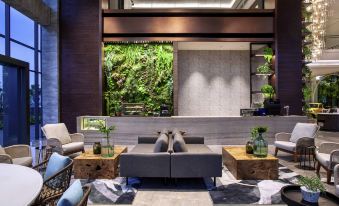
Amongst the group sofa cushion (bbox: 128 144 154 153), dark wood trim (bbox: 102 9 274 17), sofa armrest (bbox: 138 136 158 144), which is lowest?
sofa cushion (bbox: 128 144 154 153)

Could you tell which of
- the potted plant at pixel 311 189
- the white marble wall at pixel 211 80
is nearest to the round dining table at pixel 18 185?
the potted plant at pixel 311 189

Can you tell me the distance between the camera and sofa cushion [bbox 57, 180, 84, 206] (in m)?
1.54

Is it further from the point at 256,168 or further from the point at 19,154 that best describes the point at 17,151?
the point at 256,168

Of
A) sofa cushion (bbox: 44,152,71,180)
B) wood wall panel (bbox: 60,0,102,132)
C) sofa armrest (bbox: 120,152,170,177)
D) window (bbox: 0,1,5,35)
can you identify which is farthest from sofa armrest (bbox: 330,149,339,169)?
window (bbox: 0,1,5,35)

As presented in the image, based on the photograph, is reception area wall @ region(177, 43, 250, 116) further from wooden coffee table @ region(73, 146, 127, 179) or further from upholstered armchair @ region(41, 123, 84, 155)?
wooden coffee table @ region(73, 146, 127, 179)

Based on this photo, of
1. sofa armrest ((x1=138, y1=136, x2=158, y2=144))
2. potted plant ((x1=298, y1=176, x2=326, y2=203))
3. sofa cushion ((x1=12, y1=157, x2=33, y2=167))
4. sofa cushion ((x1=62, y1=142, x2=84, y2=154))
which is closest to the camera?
potted plant ((x1=298, y1=176, x2=326, y2=203))

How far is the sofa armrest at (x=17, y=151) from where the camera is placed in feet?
15.4

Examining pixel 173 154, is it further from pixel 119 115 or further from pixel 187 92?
pixel 187 92

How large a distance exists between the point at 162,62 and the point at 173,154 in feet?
17.0

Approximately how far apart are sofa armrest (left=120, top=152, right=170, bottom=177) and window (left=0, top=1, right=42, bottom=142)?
4780 millimetres

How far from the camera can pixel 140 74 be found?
29.5 feet

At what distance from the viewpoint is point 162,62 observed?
897 centimetres

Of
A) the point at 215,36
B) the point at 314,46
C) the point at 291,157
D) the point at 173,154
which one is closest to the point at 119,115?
the point at 215,36

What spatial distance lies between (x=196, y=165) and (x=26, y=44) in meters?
6.80
